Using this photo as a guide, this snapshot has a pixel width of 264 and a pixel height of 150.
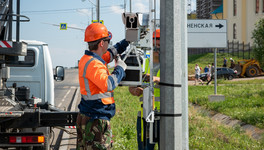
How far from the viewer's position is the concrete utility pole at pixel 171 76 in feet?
10.7

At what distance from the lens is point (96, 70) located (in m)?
3.57

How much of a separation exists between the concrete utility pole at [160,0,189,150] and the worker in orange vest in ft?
1.63

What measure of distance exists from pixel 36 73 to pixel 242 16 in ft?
153

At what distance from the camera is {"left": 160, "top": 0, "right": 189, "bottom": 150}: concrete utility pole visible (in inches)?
129

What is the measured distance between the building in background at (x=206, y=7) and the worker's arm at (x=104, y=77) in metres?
79.7

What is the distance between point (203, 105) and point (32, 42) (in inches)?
345

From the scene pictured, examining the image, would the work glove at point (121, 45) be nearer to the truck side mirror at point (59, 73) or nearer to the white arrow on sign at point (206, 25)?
the truck side mirror at point (59, 73)

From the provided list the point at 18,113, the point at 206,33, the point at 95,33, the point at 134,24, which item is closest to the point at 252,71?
the point at 206,33

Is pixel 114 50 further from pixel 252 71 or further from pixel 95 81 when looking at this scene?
pixel 252 71

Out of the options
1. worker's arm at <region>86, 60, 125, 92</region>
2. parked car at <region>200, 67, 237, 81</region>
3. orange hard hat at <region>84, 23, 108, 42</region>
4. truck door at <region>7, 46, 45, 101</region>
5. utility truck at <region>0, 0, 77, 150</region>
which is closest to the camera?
worker's arm at <region>86, 60, 125, 92</region>

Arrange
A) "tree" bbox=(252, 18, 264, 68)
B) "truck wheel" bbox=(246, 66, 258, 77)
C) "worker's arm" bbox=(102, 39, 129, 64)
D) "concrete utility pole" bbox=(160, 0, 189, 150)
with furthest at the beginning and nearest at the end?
"truck wheel" bbox=(246, 66, 258, 77) < "tree" bbox=(252, 18, 264, 68) < "worker's arm" bbox=(102, 39, 129, 64) < "concrete utility pole" bbox=(160, 0, 189, 150)

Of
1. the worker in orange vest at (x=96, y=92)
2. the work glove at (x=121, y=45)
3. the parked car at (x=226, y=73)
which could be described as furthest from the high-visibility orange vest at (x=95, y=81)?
the parked car at (x=226, y=73)

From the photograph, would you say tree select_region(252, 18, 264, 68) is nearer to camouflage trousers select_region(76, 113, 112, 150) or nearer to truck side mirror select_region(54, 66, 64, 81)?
truck side mirror select_region(54, 66, 64, 81)

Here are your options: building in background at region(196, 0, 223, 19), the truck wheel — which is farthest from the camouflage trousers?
building in background at region(196, 0, 223, 19)
